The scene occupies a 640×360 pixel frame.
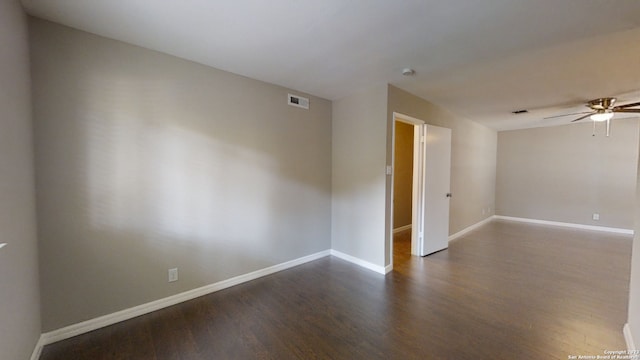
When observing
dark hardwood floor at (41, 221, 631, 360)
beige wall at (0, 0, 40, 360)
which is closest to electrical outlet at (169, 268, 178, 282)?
dark hardwood floor at (41, 221, 631, 360)

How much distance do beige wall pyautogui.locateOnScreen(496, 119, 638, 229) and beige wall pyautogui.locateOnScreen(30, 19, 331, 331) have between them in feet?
21.0

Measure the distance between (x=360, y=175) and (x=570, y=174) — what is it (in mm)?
5847

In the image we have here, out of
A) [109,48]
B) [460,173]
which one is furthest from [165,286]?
[460,173]

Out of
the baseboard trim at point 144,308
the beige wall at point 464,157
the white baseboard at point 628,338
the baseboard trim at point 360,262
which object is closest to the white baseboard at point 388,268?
the baseboard trim at point 360,262

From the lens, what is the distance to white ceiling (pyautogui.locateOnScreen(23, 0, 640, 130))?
167 centimetres

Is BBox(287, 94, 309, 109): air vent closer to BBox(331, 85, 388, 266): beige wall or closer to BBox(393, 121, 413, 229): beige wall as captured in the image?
BBox(331, 85, 388, 266): beige wall

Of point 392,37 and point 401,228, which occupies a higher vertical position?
point 392,37

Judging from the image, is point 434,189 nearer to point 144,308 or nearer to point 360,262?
point 360,262

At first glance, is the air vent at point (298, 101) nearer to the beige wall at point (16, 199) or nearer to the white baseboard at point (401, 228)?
the beige wall at point (16, 199)

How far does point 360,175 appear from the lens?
346 centimetres

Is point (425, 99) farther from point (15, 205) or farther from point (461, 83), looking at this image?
point (15, 205)

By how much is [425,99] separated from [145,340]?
14.1ft

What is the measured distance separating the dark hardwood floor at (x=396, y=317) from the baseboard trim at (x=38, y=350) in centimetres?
4

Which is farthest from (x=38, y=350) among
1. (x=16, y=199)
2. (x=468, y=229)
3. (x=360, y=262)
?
(x=468, y=229)
